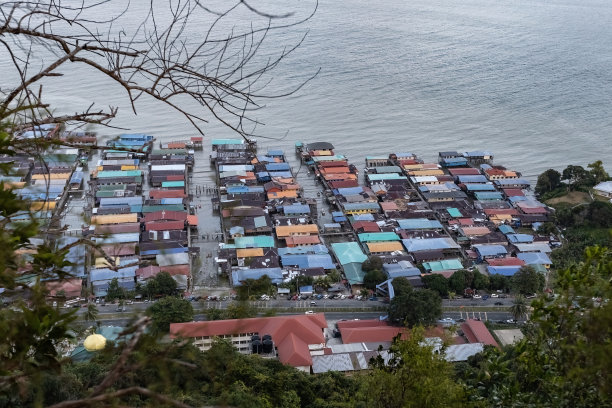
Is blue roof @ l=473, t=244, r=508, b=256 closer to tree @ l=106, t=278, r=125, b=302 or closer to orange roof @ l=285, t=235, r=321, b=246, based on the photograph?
orange roof @ l=285, t=235, r=321, b=246

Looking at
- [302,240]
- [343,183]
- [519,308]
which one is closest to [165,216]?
[302,240]

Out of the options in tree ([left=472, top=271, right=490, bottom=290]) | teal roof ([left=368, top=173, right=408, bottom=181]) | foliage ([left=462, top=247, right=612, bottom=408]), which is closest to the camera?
foliage ([left=462, top=247, right=612, bottom=408])

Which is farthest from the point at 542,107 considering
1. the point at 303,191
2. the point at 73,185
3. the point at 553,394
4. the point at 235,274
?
the point at 553,394

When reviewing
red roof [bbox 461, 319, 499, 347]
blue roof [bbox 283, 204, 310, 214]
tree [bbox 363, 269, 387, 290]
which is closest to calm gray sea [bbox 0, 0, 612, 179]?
blue roof [bbox 283, 204, 310, 214]

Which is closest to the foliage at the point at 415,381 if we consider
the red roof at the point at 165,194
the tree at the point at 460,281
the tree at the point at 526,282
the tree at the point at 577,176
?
the tree at the point at 460,281

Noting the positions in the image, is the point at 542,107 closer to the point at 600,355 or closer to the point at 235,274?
the point at 235,274

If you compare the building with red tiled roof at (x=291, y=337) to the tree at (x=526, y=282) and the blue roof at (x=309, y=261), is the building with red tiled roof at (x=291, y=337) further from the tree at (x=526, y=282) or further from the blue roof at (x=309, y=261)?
the tree at (x=526, y=282)
